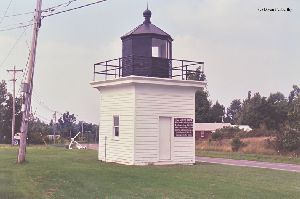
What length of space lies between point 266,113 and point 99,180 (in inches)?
2533

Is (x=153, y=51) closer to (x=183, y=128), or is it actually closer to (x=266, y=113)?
(x=183, y=128)

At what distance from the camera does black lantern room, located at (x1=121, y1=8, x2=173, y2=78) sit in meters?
23.9

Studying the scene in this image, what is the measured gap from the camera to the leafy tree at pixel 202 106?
75.4 meters

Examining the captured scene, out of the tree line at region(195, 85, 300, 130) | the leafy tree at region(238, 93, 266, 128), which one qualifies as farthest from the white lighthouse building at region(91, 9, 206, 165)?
the leafy tree at region(238, 93, 266, 128)

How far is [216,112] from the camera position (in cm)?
8562

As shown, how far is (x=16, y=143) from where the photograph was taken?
60.4 metres

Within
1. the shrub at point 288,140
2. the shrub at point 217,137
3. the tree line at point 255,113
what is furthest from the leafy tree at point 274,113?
the shrub at point 288,140

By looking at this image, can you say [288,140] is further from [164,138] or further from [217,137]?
[164,138]

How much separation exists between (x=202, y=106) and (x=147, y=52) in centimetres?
5496

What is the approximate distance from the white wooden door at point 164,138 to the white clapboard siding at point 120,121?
1.51 m

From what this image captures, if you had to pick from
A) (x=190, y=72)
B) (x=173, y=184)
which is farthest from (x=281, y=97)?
(x=173, y=184)

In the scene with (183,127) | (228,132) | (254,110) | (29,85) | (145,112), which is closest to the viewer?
(145,112)

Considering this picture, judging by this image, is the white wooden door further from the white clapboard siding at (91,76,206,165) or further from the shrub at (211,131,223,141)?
the shrub at (211,131,223,141)

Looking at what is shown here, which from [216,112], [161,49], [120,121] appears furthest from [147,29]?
[216,112]
